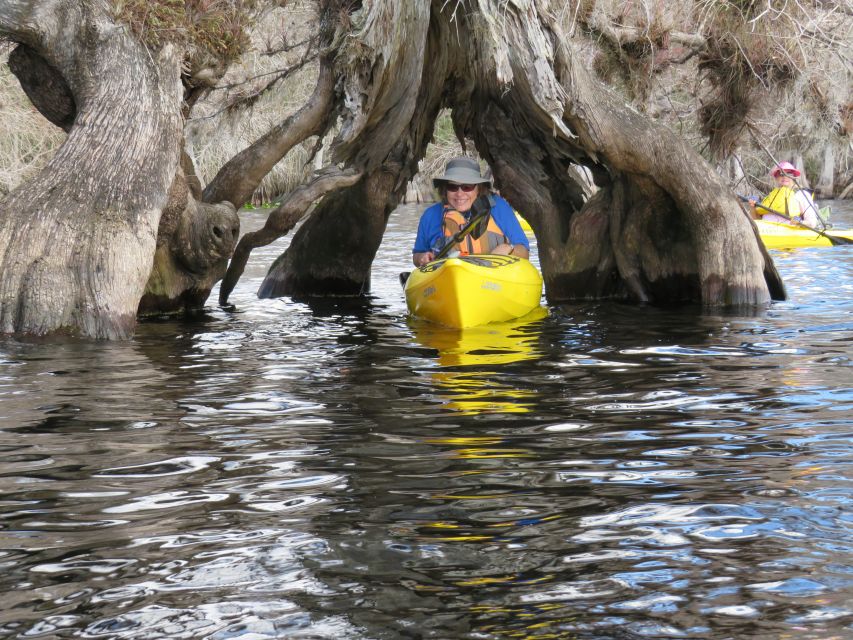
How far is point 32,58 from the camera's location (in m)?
10.5

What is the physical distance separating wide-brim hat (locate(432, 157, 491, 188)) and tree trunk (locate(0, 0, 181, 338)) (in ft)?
9.04

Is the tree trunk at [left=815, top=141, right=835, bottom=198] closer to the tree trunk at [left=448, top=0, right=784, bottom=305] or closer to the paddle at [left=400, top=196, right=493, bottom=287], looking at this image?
the tree trunk at [left=448, top=0, right=784, bottom=305]

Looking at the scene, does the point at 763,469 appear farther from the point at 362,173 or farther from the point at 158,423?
the point at 362,173

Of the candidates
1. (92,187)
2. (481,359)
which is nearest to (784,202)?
(481,359)

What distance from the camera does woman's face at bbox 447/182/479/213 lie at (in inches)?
463

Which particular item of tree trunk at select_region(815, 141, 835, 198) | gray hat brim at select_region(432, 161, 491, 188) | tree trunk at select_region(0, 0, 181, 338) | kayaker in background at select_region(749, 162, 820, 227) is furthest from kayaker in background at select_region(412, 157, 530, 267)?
tree trunk at select_region(815, 141, 835, 198)

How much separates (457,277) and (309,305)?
358cm

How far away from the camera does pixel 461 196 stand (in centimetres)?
1180

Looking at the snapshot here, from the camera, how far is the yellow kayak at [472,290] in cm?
1044

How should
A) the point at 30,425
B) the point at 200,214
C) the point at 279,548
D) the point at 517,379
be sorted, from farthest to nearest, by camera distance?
the point at 200,214 → the point at 517,379 → the point at 30,425 → the point at 279,548

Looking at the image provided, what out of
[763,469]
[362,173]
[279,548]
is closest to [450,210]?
[362,173]

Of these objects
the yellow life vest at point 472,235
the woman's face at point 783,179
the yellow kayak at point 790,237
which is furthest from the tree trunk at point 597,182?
the yellow kayak at point 790,237

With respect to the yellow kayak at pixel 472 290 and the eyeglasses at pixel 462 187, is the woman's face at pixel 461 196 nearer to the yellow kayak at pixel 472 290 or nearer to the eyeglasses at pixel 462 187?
the eyeglasses at pixel 462 187

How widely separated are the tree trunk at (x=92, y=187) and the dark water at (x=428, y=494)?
1.67 ft
